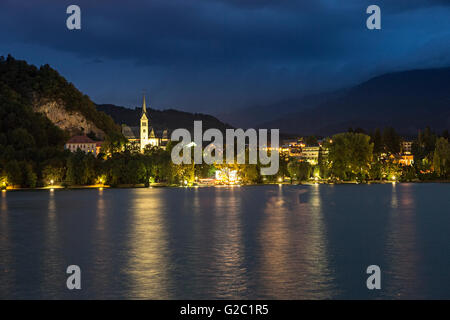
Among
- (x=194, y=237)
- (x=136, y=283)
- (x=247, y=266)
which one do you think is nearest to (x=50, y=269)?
(x=136, y=283)

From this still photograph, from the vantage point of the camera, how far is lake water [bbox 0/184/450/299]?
2314 cm

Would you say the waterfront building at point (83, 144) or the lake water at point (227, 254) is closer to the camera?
the lake water at point (227, 254)

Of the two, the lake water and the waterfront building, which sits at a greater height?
the waterfront building

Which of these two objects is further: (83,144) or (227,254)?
(83,144)

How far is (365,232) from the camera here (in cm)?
4262

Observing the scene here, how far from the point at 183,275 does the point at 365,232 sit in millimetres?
21349

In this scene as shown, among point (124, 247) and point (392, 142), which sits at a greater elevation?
point (392, 142)

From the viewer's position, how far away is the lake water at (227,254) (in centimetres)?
2314

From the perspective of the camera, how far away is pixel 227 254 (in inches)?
1280

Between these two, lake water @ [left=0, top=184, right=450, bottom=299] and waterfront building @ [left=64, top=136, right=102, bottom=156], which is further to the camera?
waterfront building @ [left=64, top=136, right=102, bottom=156]

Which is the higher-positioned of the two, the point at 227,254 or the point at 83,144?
the point at 83,144

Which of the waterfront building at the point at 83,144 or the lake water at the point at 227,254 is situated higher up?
the waterfront building at the point at 83,144
